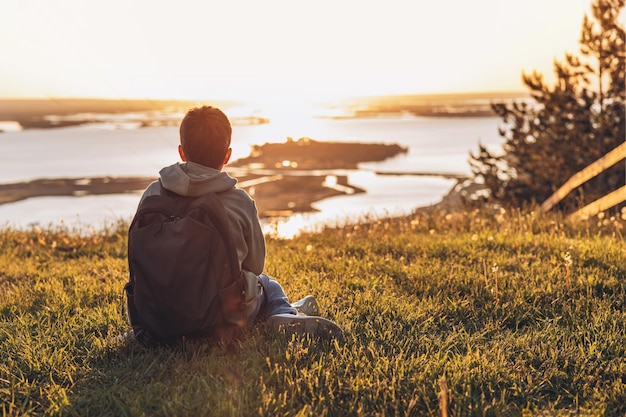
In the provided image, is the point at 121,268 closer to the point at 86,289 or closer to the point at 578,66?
the point at 86,289

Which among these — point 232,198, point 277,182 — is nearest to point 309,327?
point 232,198

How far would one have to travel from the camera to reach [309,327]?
3.78 m

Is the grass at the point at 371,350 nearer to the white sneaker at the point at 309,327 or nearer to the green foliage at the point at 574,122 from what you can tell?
the white sneaker at the point at 309,327

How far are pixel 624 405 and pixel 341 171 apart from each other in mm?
49639

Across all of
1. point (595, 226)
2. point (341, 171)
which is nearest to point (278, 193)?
point (341, 171)

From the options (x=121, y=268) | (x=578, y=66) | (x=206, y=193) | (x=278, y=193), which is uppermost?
(x=578, y=66)

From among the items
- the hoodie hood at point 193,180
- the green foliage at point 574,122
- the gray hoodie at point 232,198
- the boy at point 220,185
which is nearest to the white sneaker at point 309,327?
the boy at point 220,185

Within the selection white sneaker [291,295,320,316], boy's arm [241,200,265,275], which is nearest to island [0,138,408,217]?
white sneaker [291,295,320,316]

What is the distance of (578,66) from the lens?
16250 millimetres

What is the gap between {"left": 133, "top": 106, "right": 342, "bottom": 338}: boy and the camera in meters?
3.46

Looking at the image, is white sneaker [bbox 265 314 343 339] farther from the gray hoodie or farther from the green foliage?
the green foliage

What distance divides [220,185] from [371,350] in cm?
140

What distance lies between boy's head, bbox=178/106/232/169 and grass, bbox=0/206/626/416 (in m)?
1.20

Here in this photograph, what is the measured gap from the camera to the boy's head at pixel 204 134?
3.49 metres
